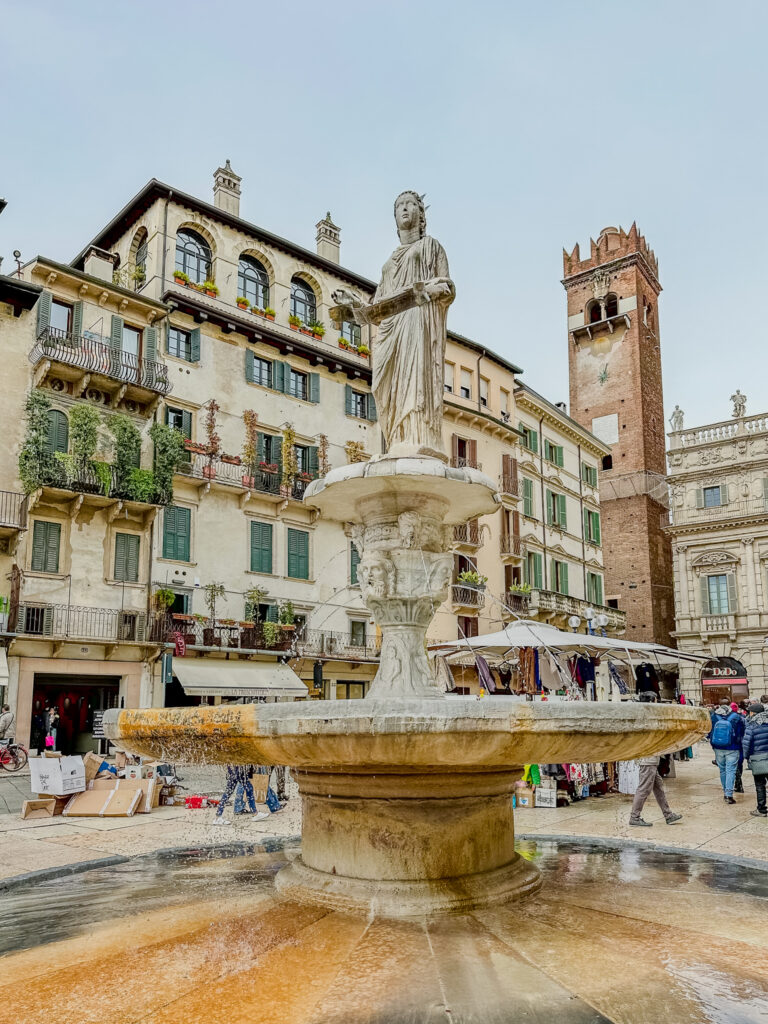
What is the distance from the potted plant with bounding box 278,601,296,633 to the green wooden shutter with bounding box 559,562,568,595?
17050 mm

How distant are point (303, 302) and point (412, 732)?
29493 mm

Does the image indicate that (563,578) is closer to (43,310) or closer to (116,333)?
(116,333)

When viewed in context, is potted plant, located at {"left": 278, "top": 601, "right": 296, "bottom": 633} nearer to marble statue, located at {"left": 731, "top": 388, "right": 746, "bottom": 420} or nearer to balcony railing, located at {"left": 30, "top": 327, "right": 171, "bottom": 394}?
balcony railing, located at {"left": 30, "top": 327, "right": 171, "bottom": 394}

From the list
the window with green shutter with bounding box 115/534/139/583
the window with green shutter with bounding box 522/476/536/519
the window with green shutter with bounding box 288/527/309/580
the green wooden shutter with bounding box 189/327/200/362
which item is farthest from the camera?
the window with green shutter with bounding box 522/476/536/519

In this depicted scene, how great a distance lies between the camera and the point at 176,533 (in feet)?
85.4

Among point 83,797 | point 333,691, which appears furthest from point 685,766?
point 83,797

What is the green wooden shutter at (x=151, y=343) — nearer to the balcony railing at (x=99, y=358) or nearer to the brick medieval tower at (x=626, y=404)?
the balcony railing at (x=99, y=358)

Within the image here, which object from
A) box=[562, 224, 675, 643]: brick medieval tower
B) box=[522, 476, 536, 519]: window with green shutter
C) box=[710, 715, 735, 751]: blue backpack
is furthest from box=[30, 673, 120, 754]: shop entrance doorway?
box=[562, 224, 675, 643]: brick medieval tower

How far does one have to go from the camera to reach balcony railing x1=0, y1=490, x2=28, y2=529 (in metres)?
22.3

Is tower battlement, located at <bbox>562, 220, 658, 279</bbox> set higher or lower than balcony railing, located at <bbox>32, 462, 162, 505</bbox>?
higher

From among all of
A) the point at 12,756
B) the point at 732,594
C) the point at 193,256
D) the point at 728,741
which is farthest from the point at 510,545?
the point at 728,741

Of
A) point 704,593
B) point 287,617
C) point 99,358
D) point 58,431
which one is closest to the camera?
point 58,431

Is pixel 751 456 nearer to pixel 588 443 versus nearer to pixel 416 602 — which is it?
pixel 588 443

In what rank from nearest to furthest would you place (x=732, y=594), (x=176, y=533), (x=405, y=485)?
(x=405, y=485) → (x=176, y=533) → (x=732, y=594)
